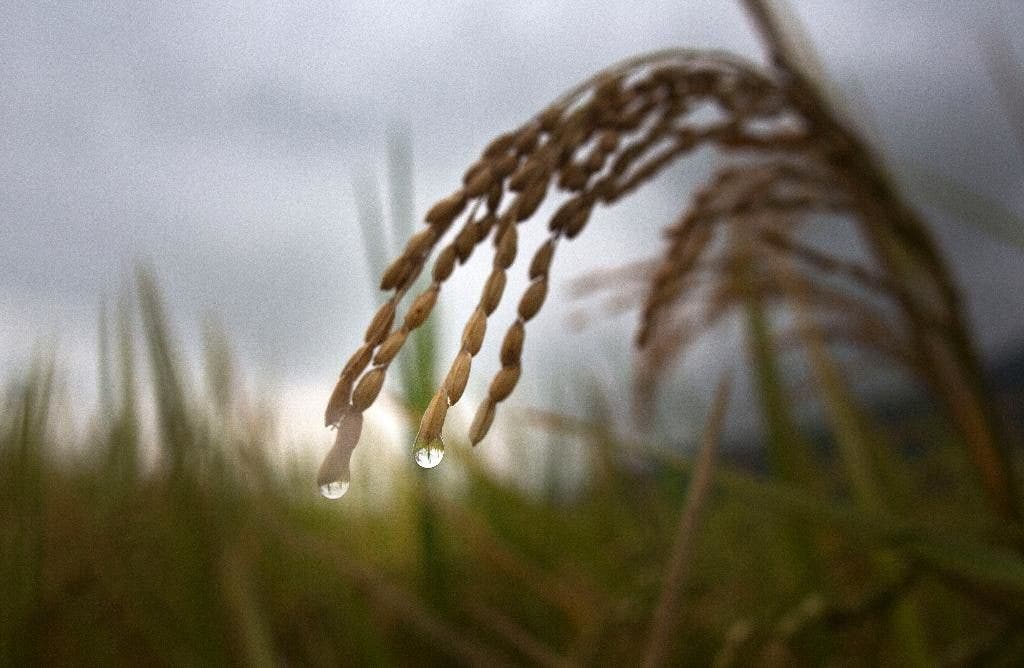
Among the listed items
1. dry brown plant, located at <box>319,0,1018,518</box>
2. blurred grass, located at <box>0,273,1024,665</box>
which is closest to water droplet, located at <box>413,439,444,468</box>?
dry brown plant, located at <box>319,0,1018,518</box>

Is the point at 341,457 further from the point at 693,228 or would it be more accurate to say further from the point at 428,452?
the point at 693,228

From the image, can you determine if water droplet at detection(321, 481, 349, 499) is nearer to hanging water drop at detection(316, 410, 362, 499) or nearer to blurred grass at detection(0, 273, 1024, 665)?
hanging water drop at detection(316, 410, 362, 499)

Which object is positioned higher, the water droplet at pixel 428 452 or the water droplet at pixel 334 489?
the water droplet at pixel 428 452

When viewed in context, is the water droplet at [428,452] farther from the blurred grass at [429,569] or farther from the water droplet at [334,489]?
the blurred grass at [429,569]

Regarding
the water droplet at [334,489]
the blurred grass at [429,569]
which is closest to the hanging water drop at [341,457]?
the water droplet at [334,489]

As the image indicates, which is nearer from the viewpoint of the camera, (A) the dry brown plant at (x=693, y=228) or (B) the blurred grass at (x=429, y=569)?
(A) the dry brown plant at (x=693, y=228)

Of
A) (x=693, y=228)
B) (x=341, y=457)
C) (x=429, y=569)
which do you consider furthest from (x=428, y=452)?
(x=429, y=569)
